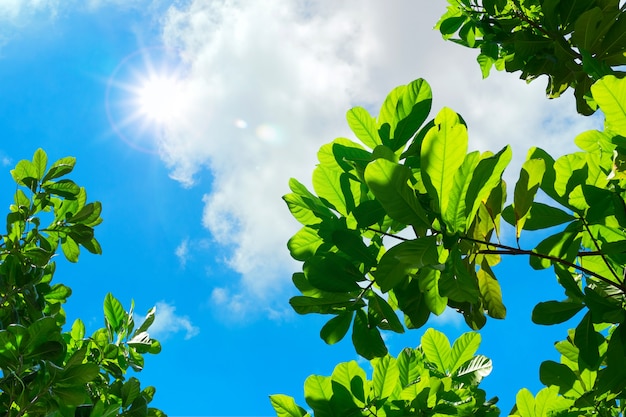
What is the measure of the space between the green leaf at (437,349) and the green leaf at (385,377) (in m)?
0.29

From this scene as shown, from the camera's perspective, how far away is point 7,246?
8.41 feet

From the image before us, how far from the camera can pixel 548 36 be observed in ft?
7.67

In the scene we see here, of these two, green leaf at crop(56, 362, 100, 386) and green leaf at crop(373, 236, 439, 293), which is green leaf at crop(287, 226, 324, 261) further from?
green leaf at crop(56, 362, 100, 386)

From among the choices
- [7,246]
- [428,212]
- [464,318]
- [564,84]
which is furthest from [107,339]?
[564,84]

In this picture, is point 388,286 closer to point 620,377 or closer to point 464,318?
point 464,318

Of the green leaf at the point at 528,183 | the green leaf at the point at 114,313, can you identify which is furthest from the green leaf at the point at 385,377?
the green leaf at the point at 114,313

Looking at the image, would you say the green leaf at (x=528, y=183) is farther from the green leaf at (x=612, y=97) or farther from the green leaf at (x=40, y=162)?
the green leaf at (x=40, y=162)

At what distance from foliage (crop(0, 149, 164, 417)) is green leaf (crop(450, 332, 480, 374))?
57.3 inches

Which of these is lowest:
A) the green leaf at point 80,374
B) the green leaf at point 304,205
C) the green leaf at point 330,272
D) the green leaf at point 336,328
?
the green leaf at point 336,328

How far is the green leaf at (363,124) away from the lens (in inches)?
50.6

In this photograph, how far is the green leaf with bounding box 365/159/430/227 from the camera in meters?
0.94

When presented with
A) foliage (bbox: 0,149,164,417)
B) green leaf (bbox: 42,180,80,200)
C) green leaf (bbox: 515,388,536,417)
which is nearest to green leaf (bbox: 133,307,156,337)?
foliage (bbox: 0,149,164,417)

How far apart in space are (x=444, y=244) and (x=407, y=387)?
0.94 m

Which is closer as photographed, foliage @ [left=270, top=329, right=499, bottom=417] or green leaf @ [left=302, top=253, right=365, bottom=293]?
green leaf @ [left=302, top=253, right=365, bottom=293]
